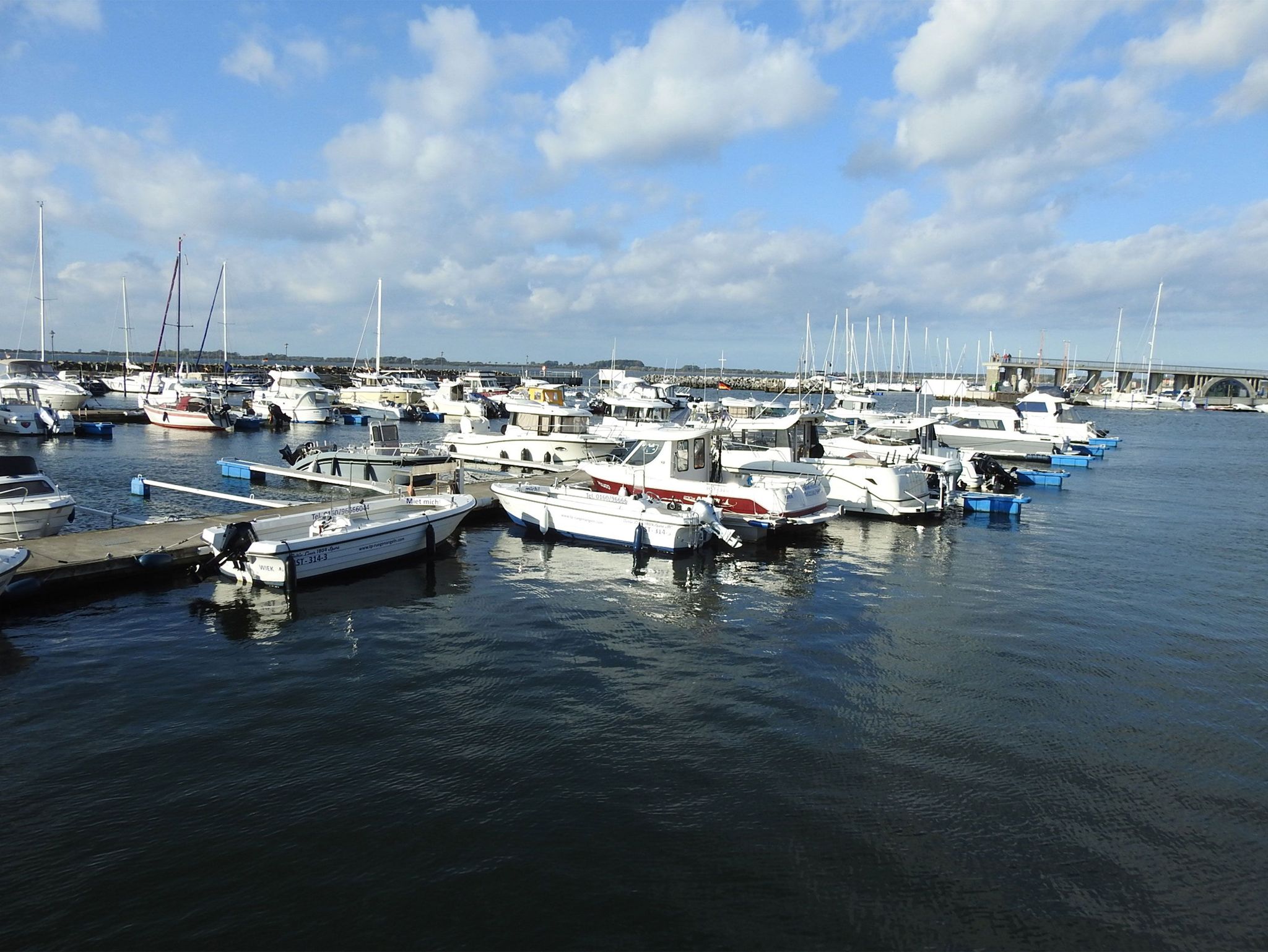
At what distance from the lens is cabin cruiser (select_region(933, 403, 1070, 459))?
154 feet

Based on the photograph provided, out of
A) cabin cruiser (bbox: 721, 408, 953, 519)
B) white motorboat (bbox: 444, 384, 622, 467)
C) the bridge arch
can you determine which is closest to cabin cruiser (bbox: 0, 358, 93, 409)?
white motorboat (bbox: 444, 384, 622, 467)

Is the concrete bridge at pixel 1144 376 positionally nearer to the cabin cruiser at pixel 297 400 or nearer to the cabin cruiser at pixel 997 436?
the cabin cruiser at pixel 997 436

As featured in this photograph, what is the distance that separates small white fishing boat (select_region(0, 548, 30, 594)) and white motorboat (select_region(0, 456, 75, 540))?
17.6 feet

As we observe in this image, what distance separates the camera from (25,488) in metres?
19.3

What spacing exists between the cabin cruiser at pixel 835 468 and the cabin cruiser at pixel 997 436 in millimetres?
19758

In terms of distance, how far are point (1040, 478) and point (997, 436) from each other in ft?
39.0

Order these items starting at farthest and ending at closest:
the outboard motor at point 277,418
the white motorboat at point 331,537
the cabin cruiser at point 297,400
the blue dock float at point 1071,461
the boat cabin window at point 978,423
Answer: the cabin cruiser at point 297,400 → the outboard motor at point 277,418 → the boat cabin window at point 978,423 → the blue dock float at point 1071,461 → the white motorboat at point 331,537

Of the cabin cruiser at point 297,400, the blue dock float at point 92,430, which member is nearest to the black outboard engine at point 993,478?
the cabin cruiser at point 297,400

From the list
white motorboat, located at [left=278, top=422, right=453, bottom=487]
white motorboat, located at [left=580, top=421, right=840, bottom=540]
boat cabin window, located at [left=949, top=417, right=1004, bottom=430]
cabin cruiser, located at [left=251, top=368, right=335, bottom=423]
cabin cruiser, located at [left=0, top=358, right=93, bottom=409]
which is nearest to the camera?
white motorboat, located at [left=580, top=421, right=840, bottom=540]

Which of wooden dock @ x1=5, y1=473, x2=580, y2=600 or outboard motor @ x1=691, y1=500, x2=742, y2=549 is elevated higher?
outboard motor @ x1=691, y1=500, x2=742, y2=549

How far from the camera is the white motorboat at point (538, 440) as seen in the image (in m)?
36.3

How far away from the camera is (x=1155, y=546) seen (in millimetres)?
23641

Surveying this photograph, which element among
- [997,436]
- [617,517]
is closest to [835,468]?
[617,517]

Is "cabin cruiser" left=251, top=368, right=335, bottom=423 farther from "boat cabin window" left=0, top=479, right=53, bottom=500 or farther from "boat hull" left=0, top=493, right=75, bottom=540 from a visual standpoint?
"boat hull" left=0, top=493, right=75, bottom=540
